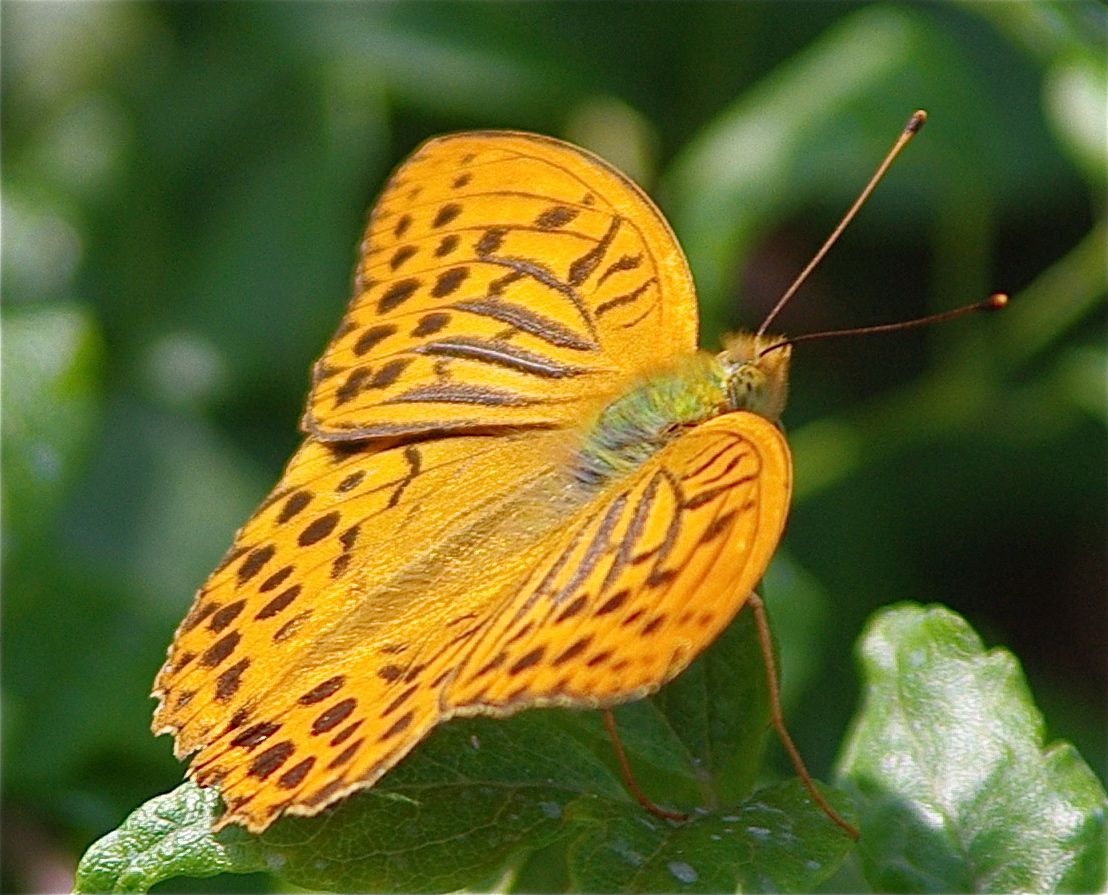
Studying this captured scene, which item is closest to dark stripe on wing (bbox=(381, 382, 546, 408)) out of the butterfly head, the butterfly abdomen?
the butterfly abdomen

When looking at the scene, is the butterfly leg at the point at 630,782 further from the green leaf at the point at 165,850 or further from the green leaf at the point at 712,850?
the green leaf at the point at 165,850

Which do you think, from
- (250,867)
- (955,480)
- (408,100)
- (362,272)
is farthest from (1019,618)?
(250,867)

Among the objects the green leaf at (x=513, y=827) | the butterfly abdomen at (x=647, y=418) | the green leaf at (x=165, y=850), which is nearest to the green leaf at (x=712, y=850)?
the green leaf at (x=513, y=827)

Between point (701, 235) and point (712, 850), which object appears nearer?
point (712, 850)

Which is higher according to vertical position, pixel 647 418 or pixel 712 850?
pixel 647 418

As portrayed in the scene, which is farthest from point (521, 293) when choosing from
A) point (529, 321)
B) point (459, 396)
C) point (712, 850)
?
point (712, 850)

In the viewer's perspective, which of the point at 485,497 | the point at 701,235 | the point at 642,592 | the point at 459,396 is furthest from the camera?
the point at 701,235

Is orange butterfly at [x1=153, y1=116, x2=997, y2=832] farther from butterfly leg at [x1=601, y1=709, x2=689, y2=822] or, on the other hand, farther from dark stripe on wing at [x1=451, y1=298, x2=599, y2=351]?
butterfly leg at [x1=601, y1=709, x2=689, y2=822]

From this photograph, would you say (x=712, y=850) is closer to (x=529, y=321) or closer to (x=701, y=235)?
(x=529, y=321)
